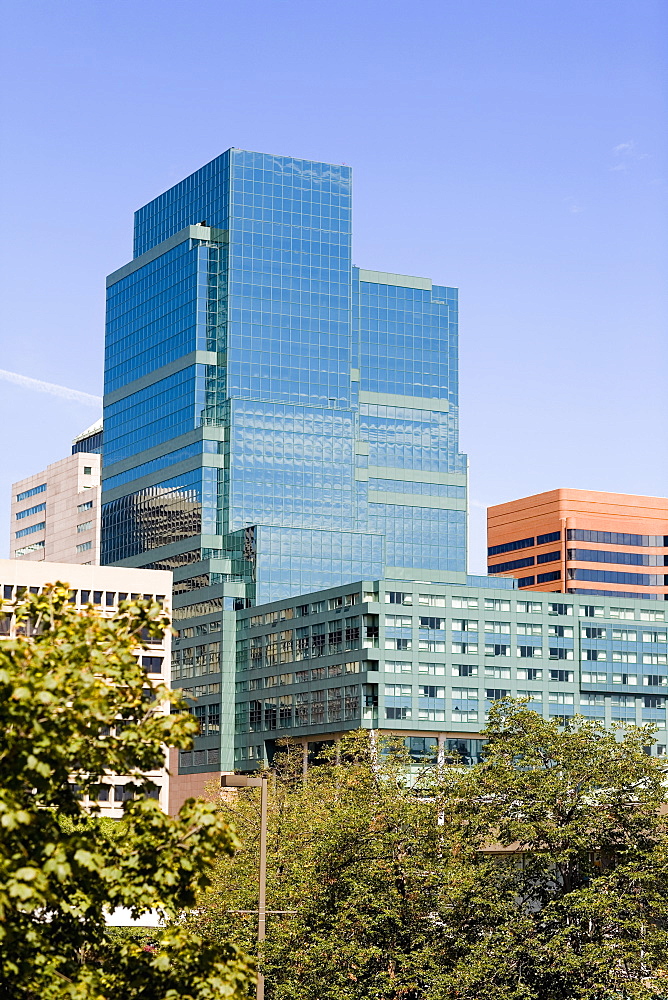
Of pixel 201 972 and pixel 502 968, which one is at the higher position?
pixel 201 972

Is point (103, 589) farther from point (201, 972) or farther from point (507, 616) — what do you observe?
point (201, 972)

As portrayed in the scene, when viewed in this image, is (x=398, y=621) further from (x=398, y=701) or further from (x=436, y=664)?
(x=398, y=701)

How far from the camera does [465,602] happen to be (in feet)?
625

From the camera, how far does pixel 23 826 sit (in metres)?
23.0

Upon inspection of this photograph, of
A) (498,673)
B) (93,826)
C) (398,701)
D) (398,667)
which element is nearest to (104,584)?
(398,667)

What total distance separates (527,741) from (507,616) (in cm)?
12696

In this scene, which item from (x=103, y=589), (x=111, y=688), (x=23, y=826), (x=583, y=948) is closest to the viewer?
(x=23, y=826)

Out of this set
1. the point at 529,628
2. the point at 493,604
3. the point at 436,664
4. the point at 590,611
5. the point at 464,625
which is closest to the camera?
the point at 436,664

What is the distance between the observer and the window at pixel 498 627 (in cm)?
19188

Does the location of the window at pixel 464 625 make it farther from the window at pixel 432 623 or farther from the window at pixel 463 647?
the window at pixel 463 647

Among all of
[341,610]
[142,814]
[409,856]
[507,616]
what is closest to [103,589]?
[341,610]

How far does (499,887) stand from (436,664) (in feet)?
404

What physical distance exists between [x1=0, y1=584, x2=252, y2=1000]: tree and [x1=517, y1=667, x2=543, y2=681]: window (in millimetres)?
166580

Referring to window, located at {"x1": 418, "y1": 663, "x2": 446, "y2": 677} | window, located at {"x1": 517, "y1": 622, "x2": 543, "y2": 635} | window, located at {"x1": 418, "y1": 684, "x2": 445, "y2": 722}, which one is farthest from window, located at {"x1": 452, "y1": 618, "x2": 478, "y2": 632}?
window, located at {"x1": 418, "y1": 684, "x2": 445, "y2": 722}
